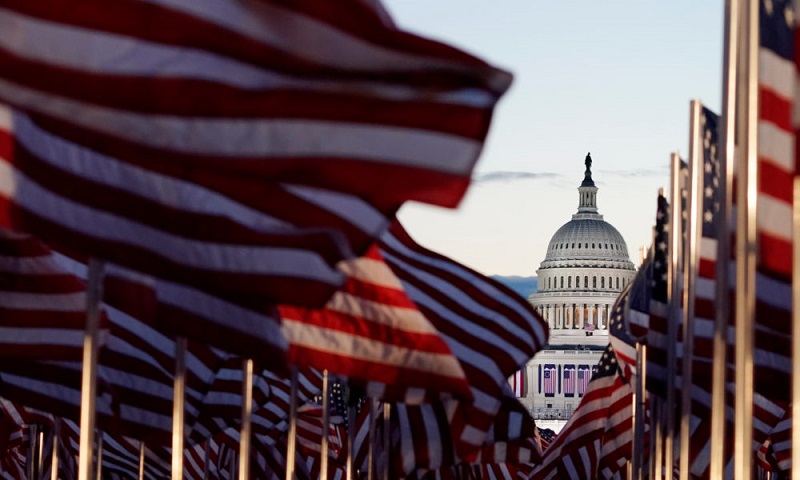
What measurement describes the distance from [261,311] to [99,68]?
281cm

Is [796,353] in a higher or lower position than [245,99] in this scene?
lower

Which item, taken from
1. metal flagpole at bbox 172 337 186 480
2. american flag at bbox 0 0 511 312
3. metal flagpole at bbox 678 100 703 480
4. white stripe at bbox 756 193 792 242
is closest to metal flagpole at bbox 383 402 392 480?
metal flagpole at bbox 678 100 703 480

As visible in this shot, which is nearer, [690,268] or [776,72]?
[776,72]

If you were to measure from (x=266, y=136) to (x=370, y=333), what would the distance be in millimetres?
6147

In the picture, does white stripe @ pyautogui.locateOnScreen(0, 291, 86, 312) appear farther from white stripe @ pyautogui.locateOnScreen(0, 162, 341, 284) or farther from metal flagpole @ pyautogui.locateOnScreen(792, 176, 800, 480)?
→ metal flagpole @ pyautogui.locateOnScreen(792, 176, 800, 480)

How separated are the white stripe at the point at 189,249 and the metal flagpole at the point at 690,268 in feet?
27.1

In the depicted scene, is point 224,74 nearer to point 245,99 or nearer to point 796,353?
point 245,99

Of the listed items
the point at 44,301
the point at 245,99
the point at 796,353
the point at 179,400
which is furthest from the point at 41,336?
the point at 796,353

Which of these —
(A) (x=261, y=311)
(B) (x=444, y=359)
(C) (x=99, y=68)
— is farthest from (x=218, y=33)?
(B) (x=444, y=359)

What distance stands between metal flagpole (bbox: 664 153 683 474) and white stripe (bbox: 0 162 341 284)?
1086 cm

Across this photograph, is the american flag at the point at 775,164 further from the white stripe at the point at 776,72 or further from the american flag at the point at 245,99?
the american flag at the point at 245,99

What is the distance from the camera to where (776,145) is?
13602mm

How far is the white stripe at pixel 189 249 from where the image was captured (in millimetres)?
12312

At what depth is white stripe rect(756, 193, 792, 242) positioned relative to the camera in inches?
516
